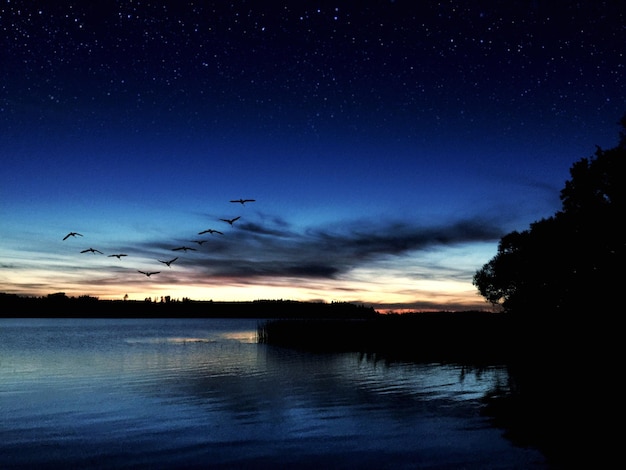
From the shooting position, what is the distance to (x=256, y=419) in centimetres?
1798

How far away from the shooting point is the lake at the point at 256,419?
517 inches

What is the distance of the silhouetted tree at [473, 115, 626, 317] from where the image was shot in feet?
111

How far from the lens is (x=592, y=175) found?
36.2 m

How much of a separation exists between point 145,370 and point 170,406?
15119 millimetres

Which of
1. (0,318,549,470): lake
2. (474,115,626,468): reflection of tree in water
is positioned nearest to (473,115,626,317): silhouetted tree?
(474,115,626,468): reflection of tree in water

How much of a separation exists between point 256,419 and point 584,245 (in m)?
30.8

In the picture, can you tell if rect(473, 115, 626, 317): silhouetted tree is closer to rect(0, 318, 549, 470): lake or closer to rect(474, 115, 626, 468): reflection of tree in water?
rect(474, 115, 626, 468): reflection of tree in water

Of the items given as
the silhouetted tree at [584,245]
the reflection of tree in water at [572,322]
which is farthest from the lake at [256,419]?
the silhouetted tree at [584,245]

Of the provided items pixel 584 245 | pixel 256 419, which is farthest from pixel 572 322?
pixel 256 419

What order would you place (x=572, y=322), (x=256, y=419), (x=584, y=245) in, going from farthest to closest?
1. (x=584, y=245)
2. (x=572, y=322)
3. (x=256, y=419)

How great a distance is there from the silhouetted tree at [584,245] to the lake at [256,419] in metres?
9.88

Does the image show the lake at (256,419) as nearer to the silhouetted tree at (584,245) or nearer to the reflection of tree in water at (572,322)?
the reflection of tree in water at (572,322)

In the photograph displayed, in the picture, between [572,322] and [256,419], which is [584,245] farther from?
[256,419]

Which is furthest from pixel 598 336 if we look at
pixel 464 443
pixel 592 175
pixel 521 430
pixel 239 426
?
pixel 239 426
